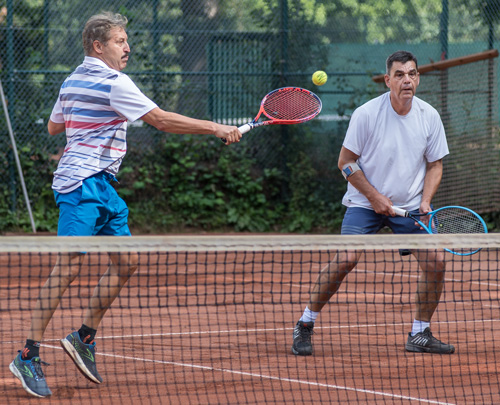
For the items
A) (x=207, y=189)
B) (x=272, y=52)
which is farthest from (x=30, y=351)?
(x=272, y=52)

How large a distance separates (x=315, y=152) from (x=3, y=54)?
176 inches

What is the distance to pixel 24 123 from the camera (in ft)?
34.4

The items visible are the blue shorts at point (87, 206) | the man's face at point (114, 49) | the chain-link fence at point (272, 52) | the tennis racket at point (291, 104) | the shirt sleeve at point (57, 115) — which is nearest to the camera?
the blue shorts at point (87, 206)

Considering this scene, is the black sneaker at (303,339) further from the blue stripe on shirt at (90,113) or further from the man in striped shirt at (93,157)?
the blue stripe on shirt at (90,113)

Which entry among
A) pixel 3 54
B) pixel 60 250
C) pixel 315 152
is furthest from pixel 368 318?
pixel 3 54

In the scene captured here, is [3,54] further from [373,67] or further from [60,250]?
[60,250]

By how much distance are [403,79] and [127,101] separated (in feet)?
5.67

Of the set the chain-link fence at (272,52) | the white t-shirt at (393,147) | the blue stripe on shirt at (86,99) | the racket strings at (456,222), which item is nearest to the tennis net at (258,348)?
the racket strings at (456,222)

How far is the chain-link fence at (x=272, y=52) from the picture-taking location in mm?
10891

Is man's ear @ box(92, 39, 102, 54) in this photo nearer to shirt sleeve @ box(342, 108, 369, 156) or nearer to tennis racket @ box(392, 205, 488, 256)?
shirt sleeve @ box(342, 108, 369, 156)

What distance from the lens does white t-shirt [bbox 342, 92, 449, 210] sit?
183 inches

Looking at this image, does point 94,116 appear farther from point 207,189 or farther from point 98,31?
point 207,189

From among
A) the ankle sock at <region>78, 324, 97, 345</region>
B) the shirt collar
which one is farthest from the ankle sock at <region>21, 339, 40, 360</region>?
the shirt collar

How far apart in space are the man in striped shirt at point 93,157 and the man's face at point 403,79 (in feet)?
4.12
